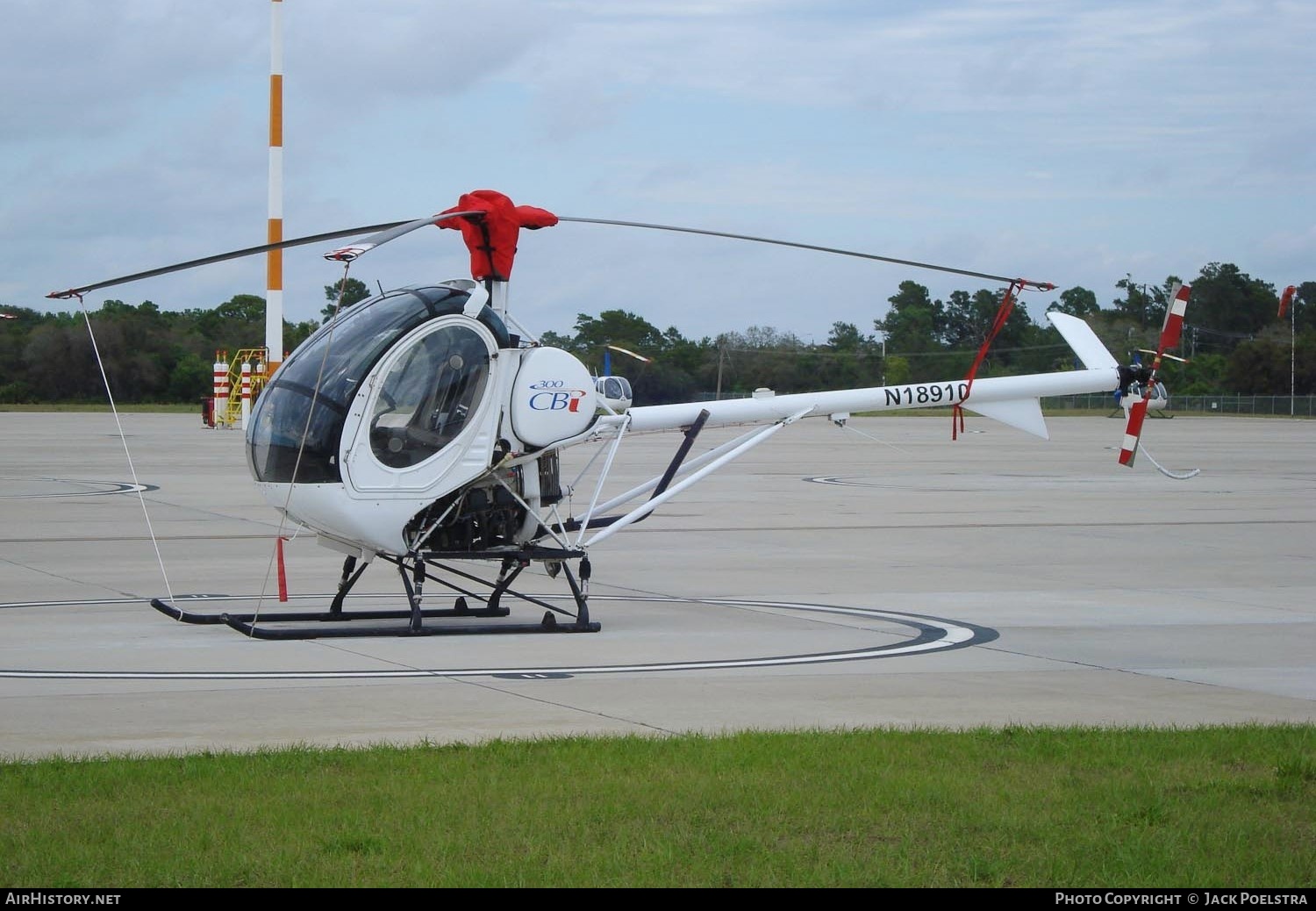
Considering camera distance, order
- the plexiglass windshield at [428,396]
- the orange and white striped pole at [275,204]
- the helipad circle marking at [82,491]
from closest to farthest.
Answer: the plexiglass windshield at [428,396]
the helipad circle marking at [82,491]
the orange and white striped pole at [275,204]

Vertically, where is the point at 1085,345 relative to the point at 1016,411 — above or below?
above

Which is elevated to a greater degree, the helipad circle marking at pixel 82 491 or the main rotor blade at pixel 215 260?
the main rotor blade at pixel 215 260

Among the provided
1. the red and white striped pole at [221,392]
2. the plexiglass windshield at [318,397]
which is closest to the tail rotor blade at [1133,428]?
the plexiglass windshield at [318,397]

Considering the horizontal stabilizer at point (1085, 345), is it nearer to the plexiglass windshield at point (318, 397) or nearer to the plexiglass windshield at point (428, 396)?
the plexiglass windshield at point (428, 396)

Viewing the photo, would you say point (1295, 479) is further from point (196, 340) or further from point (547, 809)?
point (196, 340)

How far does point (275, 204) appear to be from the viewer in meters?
41.0

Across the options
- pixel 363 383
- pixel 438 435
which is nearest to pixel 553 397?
pixel 438 435

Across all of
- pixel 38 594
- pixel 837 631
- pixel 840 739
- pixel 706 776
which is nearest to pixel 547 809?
pixel 706 776

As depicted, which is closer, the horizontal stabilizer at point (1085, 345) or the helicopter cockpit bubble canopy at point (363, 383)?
the helicopter cockpit bubble canopy at point (363, 383)

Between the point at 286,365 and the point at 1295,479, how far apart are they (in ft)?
90.3

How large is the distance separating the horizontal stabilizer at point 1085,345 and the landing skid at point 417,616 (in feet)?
19.7

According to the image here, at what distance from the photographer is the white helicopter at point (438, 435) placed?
37.7 feet

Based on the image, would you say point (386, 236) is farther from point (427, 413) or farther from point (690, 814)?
point (690, 814)

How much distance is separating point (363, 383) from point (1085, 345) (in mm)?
7721
